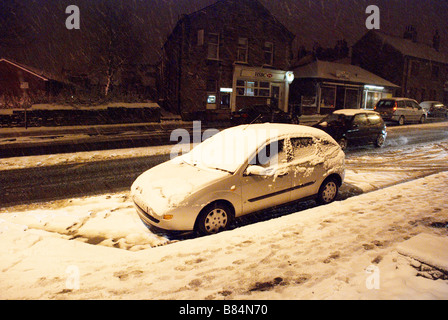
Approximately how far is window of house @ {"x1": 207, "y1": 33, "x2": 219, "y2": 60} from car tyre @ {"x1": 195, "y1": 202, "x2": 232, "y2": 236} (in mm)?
24588

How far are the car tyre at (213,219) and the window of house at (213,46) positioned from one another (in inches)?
968

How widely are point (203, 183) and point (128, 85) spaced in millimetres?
36303

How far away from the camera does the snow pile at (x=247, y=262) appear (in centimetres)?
345

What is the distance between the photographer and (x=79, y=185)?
8328 mm

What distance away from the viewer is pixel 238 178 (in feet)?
18.0

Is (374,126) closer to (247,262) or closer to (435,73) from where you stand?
(247,262)

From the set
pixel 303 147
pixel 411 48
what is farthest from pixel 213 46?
pixel 411 48

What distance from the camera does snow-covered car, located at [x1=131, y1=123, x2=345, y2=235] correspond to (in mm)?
5141

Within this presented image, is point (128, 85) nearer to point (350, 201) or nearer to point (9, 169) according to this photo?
point (9, 169)

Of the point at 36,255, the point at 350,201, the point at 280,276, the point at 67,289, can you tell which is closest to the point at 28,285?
the point at 67,289

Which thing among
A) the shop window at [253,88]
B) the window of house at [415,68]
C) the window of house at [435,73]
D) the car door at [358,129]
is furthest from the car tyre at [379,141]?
the window of house at [435,73]

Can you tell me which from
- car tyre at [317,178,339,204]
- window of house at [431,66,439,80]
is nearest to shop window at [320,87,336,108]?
window of house at [431,66,439,80]

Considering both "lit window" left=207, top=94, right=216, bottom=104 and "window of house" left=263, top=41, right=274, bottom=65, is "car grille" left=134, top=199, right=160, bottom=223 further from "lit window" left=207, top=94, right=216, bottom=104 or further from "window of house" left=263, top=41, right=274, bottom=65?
"window of house" left=263, top=41, right=274, bottom=65
